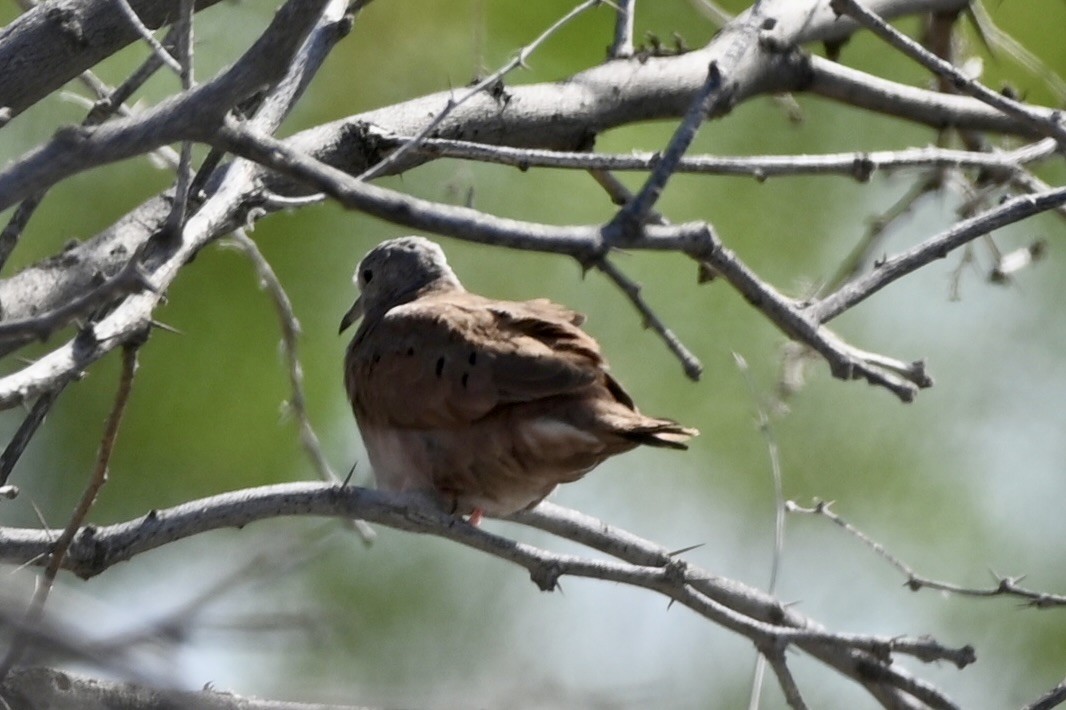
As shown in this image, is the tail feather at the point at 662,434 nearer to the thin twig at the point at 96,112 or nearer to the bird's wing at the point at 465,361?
the bird's wing at the point at 465,361

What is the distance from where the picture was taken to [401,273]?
15.9 ft

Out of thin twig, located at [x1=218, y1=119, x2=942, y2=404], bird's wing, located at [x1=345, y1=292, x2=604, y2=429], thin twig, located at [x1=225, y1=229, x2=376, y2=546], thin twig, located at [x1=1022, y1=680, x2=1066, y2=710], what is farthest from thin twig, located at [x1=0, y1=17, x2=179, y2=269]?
thin twig, located at [x1=1022, y1=680, x2=1066, y2=710]

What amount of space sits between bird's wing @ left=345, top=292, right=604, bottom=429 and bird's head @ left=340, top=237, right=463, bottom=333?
1.94ft

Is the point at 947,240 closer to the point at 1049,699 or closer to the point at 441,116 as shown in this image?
the point at 1049,699

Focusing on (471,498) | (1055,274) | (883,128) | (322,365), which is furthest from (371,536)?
(1055,274)

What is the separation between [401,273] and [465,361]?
1.16 m

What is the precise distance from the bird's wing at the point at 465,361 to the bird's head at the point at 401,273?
592 millimetres

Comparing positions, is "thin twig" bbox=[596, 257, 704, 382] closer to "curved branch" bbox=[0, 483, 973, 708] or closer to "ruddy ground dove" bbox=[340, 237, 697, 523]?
"curved branch" bbox=[0, 483, 973, 708]

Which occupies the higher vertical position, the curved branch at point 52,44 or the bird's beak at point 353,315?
the curved branch at point 52,44

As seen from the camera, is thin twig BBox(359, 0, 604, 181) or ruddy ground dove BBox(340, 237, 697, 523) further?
ruddy ground dove BBox(340, 237, 697, 523)

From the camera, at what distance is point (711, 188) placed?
7.41 m

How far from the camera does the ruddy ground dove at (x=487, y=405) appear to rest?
141 inches

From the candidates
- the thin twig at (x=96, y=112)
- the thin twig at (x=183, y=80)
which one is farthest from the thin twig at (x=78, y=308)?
the thin twig at (x=96, y=112)

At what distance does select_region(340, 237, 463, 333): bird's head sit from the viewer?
4750 millimetres
